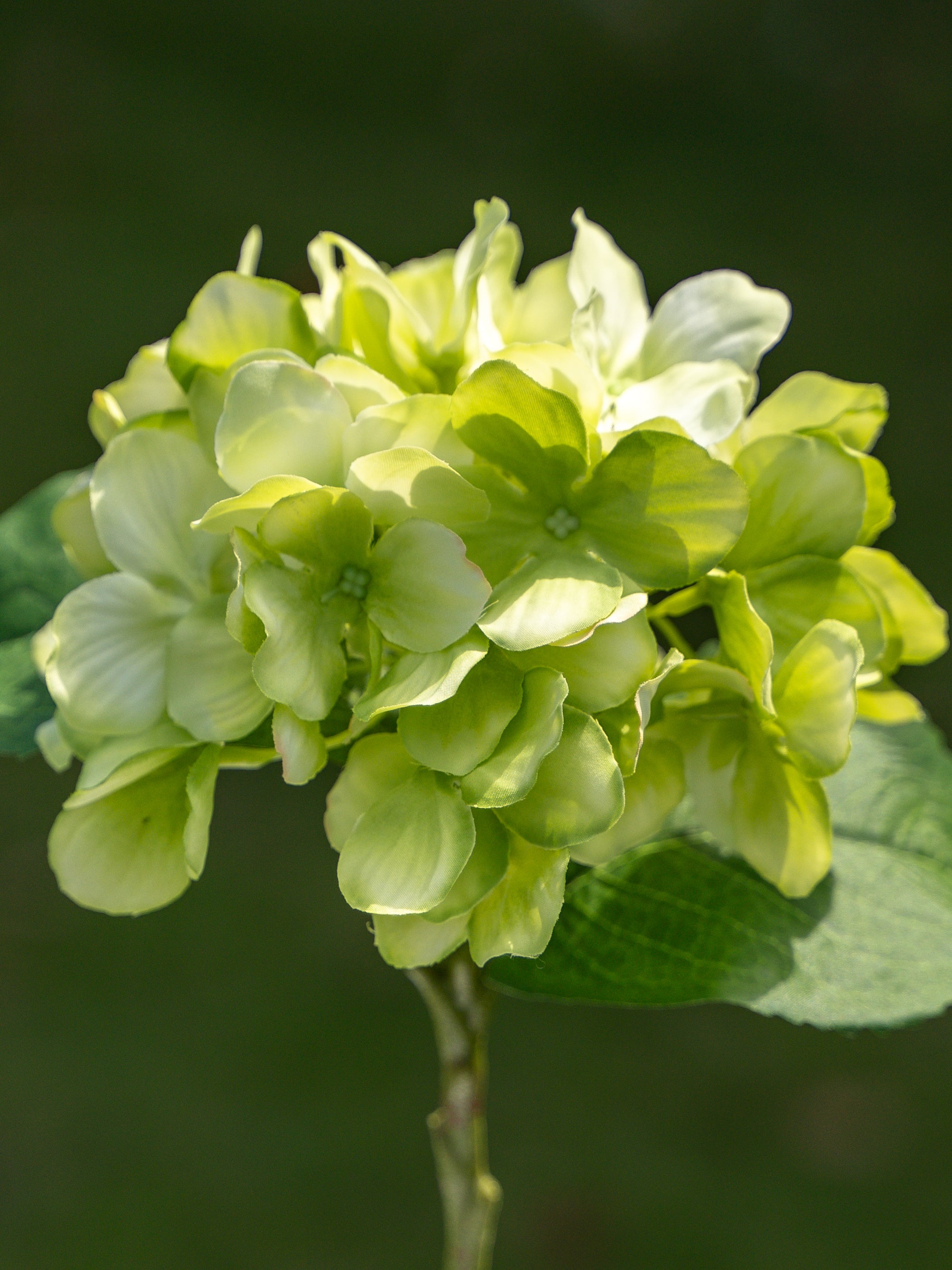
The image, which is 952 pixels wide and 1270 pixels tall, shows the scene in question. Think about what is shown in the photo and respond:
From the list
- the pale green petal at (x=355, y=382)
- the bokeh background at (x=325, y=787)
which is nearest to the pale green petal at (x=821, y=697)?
the pale green petal at (x=355, y=382)

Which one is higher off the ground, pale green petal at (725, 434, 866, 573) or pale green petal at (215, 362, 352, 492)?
pale green petal at (215, 362, 352, 492)

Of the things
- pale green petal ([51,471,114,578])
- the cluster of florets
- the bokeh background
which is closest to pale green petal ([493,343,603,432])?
the cluster of florets

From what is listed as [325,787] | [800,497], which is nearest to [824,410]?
[800,497]

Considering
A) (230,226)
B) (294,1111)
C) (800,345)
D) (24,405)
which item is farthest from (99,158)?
(294,1111)

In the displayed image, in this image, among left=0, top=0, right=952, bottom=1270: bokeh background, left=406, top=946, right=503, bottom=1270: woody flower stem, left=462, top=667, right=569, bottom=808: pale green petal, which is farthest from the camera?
left=0, top=0, right=952, bottom=1270: bokeh background

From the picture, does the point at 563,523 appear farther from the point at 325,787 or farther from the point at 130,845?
the point at 325,787

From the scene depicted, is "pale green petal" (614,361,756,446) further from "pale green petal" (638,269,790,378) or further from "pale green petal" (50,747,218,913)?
"pale green petal" (50,747,218,913)

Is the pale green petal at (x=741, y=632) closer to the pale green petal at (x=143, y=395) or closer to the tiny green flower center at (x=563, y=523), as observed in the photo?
the tiny green flower center at (x=563, y=523)
